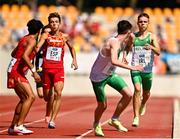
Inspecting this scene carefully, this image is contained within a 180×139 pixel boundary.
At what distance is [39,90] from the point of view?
1606cm

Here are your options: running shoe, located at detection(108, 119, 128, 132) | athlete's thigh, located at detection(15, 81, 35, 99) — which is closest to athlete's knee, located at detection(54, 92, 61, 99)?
running shoe, located at detection(108, 119, 128, 132)

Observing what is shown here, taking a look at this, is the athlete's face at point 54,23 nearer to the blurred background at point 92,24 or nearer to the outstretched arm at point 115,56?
the outstretched arm at point 115,56

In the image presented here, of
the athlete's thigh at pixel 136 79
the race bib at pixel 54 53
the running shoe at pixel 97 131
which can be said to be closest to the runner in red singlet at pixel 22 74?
the running shoe at pixel 97 131

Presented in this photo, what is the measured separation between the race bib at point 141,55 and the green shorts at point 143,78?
9.9 inches

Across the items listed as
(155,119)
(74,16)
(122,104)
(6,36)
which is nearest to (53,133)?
(122,104)

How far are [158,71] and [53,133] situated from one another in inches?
855

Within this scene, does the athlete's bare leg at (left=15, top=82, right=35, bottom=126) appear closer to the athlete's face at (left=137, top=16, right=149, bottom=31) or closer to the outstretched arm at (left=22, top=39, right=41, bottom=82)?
the outstretched arm at (left=22, top=39, right=41, bottom=82)

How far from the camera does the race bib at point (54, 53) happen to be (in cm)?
1360

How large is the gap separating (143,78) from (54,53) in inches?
74.6

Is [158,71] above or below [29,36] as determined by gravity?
below

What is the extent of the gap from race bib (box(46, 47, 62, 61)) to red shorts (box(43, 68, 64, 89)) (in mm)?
223

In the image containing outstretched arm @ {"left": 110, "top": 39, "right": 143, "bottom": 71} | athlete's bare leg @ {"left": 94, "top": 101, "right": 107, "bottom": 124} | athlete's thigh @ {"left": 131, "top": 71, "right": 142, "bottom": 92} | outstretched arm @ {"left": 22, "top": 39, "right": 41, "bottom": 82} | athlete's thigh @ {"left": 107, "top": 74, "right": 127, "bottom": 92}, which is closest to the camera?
outstretched arm @ {"left": 110, "top": 39, "right": 143, "bottom": 71}

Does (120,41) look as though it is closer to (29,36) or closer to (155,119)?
(29,36)

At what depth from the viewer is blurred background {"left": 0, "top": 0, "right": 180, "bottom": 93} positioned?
111 feet
